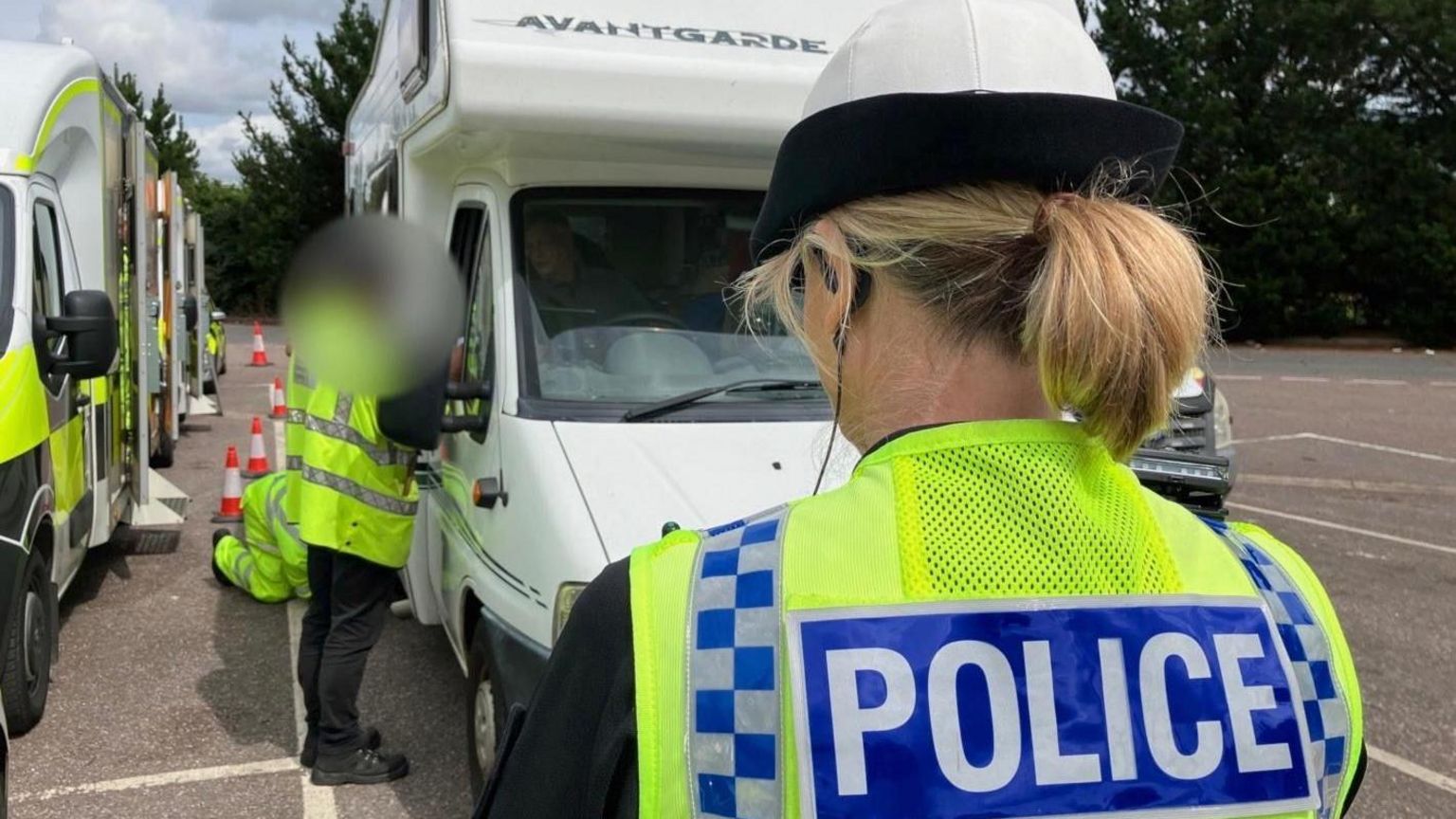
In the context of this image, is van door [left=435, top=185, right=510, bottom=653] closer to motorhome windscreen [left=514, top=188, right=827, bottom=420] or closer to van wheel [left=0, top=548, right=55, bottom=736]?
motorhome windscreen [left=514, top=188, right=827, bottom=420]

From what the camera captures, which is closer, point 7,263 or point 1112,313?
point 1112,313

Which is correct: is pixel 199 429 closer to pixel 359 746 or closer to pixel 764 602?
pixel 359 746

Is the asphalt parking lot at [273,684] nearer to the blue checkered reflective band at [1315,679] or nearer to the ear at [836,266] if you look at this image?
the blue checkered reflective band at [1315,679]

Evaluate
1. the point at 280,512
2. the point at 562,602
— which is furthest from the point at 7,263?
the point at 562,602

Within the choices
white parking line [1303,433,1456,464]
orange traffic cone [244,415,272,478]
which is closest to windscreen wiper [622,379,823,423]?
orange traffic cone [244,415,272,478]

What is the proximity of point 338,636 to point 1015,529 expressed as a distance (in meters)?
3.66

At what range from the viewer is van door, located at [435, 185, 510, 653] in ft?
13.0

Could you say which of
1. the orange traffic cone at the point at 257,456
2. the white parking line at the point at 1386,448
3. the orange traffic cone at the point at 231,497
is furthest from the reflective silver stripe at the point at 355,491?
the white parking line at the point at 1386,448

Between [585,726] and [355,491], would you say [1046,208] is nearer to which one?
[585,726]

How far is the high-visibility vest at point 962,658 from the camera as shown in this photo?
1013 mm

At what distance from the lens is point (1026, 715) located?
104cm

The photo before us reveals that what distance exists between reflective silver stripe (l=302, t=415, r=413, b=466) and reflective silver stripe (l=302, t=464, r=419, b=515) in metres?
0.11

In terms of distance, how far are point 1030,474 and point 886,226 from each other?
26 cm

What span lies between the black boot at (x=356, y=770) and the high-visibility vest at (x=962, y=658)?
12.1ft
